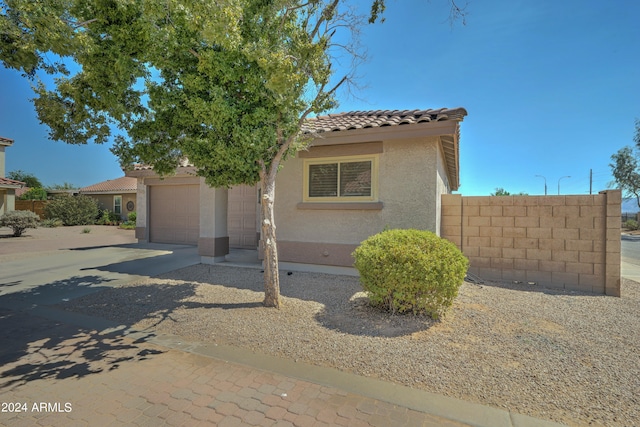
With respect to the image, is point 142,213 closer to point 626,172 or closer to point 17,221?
point 17,221

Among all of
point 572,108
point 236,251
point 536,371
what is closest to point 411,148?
point 536,371

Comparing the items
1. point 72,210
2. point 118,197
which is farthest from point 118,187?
point 72,210

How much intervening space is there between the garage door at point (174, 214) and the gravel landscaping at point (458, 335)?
21.9 ft

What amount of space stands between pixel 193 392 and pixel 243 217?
9.83 metres

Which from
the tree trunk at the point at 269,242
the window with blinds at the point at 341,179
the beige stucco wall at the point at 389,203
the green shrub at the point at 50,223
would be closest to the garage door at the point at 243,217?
the beige stucco wall at the point at 389,203

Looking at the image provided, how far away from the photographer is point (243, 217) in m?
12.7

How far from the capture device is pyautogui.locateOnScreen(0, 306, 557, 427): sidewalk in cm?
280

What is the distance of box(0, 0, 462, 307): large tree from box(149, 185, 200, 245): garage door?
764cm

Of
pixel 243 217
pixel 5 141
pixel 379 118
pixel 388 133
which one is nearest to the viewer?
pixel 388 133

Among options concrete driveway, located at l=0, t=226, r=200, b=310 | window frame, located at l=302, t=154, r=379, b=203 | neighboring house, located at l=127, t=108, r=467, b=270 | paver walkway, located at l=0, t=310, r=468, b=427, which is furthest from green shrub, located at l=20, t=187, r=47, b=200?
paver walkway, located at l=0, t=310, r=468, b=427

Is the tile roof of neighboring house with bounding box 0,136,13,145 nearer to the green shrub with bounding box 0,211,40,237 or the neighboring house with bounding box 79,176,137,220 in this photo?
the neighboring house with bounding box 79,176,137,220

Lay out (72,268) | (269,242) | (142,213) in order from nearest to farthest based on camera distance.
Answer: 1. (269,242)
2. (72,268)
3. (142,213)

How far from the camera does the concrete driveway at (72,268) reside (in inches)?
268

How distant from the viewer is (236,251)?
12094mm
